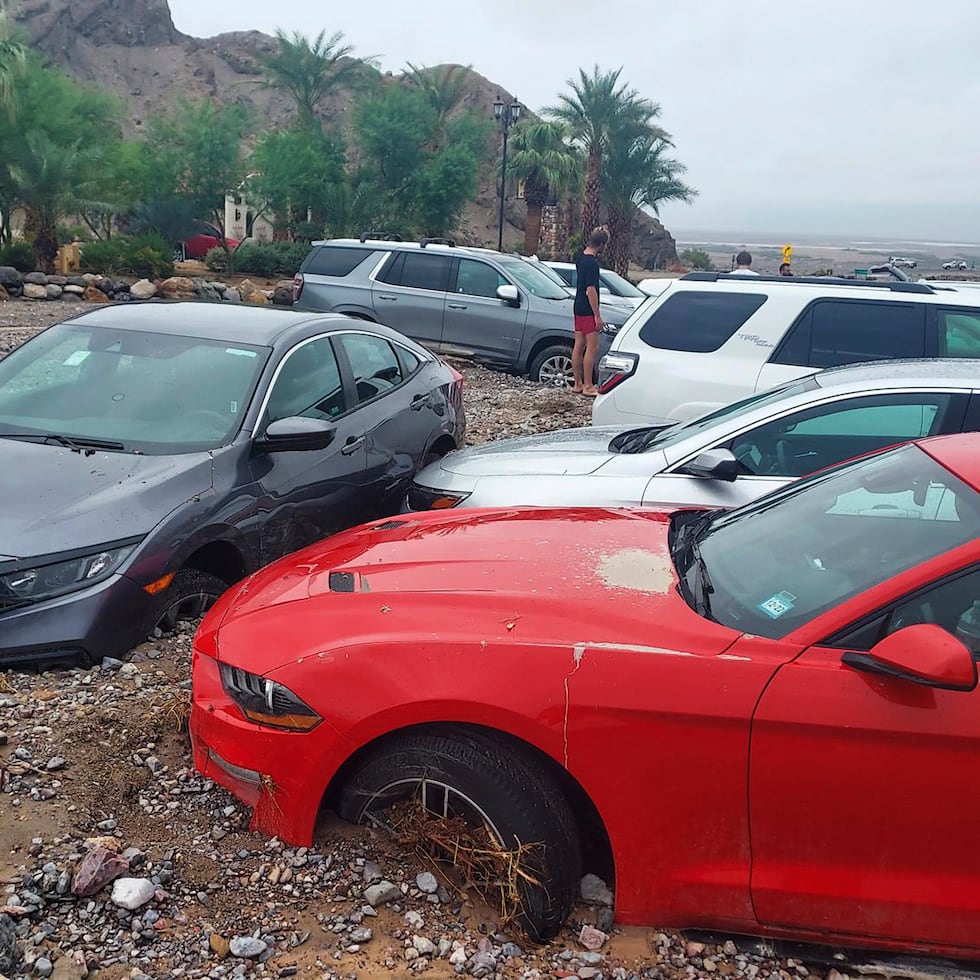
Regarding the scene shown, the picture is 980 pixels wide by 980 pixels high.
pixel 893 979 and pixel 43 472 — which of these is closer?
pixel 893 979

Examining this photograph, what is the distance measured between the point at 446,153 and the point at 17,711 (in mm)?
35826

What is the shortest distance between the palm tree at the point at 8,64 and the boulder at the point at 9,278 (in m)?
6.90

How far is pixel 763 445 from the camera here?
4.64 meters

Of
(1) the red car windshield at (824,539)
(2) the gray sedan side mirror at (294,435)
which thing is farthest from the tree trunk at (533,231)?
(1) the red car windshield at (824,539)

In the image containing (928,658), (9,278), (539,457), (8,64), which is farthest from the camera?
(8,64)

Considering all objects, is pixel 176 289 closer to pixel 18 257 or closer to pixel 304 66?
pixel 18 257

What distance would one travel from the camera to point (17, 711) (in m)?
3.59

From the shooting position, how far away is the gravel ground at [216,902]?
8.39 ft

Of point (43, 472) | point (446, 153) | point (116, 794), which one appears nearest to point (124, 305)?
point (43, 472)

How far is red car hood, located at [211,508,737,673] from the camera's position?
8.71 ft

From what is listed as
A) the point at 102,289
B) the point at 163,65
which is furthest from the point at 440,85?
the point at 163,65

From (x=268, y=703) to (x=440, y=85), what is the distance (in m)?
47.5

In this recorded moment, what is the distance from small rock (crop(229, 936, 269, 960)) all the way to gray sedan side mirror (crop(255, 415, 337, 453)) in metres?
2.51

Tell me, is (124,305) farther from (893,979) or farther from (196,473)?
(893,979)
